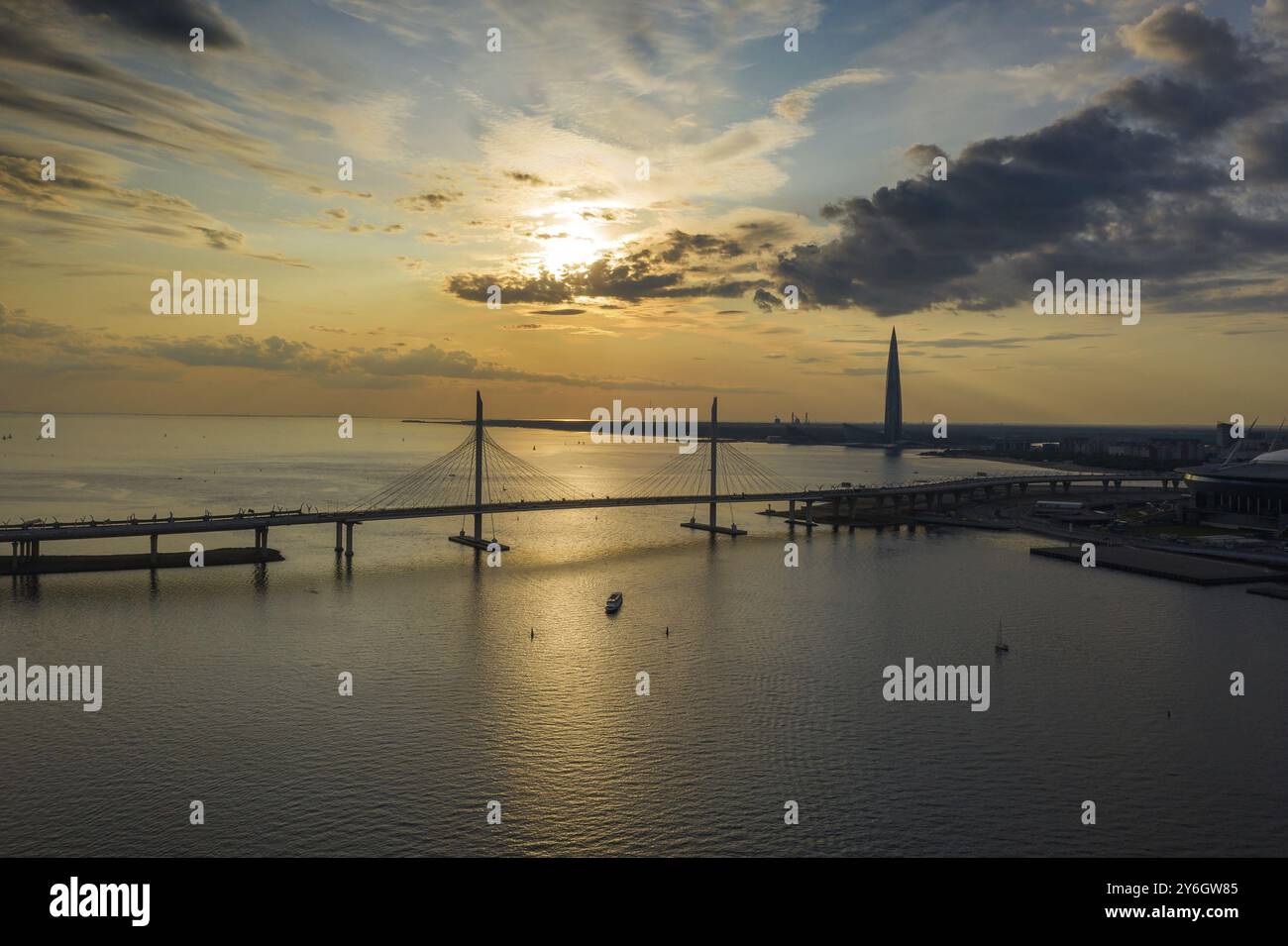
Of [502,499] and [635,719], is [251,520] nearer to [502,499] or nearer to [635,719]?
[635,719]

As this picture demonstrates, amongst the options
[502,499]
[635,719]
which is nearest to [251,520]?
[635,719]

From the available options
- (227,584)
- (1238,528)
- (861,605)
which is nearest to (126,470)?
(227,584)

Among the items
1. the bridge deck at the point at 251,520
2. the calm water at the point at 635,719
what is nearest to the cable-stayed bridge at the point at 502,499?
the bridge deck at the point at 251,520

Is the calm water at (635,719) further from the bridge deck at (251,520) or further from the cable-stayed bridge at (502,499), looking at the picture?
the cable-stayed bridge at (502,499)

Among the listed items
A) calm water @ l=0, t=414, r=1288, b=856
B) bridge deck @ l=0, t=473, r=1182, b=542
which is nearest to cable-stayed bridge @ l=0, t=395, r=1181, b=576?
bridge deck @ l=0, t=473, r=1182, b=542

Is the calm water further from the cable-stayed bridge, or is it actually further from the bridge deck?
the cable-stayed bridge

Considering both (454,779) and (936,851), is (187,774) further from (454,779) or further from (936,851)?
(936,851)
